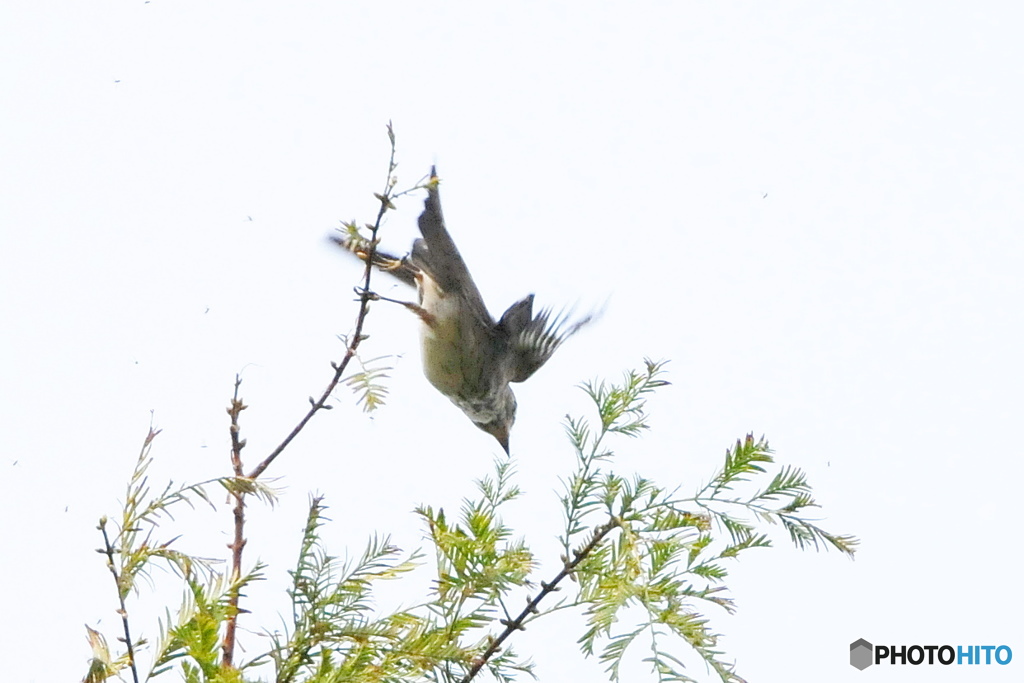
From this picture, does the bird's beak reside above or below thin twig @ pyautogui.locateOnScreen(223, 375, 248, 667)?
above

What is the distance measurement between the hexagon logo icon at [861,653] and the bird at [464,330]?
177 cm

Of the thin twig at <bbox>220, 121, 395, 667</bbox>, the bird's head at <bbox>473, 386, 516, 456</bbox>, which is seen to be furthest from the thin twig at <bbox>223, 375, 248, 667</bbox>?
the bird's head at <bbox>473, 386, 516, 456</bbox>

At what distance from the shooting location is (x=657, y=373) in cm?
248

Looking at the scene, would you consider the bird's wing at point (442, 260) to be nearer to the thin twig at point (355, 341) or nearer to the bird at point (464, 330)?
the bird at point (464, 330)

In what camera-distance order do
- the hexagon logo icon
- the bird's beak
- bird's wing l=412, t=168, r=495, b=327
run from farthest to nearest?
the bird's beak < the hexagon logo icon < bird's wing l=412, t=168, r=495, b=327

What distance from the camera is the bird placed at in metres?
4.45

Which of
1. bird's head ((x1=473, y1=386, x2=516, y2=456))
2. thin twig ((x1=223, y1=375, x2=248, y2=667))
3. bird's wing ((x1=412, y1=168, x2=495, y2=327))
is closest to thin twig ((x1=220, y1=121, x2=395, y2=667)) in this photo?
thin twig ((x1=223, y1=375, x2=248, y2=667))

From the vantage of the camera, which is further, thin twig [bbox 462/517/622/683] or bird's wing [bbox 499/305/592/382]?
bird's wing [bbox 499/305/592/382]

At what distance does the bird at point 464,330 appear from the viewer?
445 centimetres

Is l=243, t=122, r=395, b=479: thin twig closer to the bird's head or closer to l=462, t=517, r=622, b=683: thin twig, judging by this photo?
l=462, t=517, r=622, b=683: thin twig

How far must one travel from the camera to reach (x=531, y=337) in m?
4.63

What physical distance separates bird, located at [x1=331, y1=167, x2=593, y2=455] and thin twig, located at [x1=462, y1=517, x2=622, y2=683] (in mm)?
2254

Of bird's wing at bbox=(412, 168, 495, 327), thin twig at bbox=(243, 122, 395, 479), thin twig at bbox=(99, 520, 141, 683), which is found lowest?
thin twig at bbox=(99, 520, 141, 683)

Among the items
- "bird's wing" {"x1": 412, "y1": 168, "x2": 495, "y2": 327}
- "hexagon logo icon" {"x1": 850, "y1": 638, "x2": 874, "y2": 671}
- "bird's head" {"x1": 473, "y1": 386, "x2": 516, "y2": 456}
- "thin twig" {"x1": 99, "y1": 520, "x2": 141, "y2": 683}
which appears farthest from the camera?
"bird's head" {"x1": 473, "y1": 386, "x2": 516, "y2": 456}
